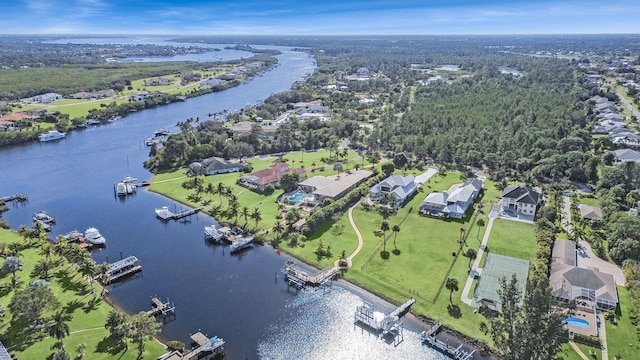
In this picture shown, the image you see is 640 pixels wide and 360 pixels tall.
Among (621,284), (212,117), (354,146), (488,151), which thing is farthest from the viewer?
(212,117)

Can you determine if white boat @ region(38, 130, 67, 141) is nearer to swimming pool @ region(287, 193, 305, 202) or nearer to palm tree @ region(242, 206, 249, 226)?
palm tree @ region(242, 206, 249, 226)

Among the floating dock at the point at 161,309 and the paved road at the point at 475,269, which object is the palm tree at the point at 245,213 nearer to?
the floating dock at the point at 161,309

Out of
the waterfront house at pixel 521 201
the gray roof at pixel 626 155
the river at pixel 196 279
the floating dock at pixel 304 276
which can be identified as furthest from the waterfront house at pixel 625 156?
the river at pixel 196 279

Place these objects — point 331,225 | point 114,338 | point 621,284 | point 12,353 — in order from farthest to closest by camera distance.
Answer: point 331,225
point 621,284
point 114,338
point 12,353

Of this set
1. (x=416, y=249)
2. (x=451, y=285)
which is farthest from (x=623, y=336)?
(x=416, y=249)

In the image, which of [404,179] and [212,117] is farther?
[212,117]

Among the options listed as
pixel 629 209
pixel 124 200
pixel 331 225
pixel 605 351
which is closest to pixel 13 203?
pixel 124 200

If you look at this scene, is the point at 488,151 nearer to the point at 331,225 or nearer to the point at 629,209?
the point at 629,209
